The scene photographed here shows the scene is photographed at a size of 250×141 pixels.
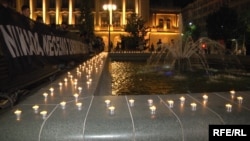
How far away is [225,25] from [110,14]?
29.4m

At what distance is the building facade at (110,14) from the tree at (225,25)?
20.9m

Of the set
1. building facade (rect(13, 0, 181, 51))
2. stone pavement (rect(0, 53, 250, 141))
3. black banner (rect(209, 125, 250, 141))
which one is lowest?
black banner (rect(209, 125, 250, 141))

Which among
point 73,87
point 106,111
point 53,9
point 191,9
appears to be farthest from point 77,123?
point 191,9

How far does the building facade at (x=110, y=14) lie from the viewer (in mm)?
68625

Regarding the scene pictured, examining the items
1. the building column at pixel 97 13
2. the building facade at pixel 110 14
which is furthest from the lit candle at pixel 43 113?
the building column at pixel 97 13

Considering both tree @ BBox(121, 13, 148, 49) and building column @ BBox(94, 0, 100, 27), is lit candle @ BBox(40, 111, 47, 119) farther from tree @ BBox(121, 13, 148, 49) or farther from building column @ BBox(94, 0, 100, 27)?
building column @ BBox(94, 0, 100, 27)

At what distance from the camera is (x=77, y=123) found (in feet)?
12.3

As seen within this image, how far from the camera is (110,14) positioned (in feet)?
→ 227

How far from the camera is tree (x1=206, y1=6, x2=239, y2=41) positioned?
44.3 metres

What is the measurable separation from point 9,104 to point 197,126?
2653mm

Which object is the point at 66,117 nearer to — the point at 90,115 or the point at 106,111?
the point at 90,115

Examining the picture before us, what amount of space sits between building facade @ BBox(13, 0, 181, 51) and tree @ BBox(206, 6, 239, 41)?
2089 centimetres

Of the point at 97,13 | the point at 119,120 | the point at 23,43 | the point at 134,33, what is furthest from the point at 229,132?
the point at 97,13

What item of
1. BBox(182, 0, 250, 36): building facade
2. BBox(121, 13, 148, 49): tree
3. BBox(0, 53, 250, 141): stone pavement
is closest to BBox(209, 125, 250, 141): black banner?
BBox(0, 53, 250, 141): stone pavement
